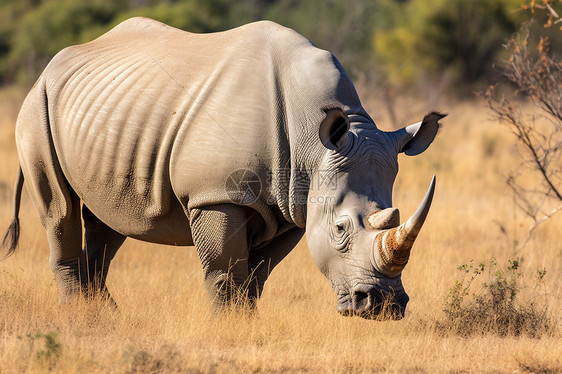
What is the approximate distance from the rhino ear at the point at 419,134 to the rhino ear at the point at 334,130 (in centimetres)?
47

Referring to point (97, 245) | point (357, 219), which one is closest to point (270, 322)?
point (357, 219)

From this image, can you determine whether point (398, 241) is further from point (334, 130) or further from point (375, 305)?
point (334, 130)

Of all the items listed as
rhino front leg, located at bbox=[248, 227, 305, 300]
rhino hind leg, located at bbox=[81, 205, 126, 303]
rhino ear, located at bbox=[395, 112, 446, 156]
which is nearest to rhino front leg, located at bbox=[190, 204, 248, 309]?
rhino front leg, located at bbox=[248, 227, 305, 300]

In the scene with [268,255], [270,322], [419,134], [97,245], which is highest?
[419,134]

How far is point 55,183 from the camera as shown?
6332 mm

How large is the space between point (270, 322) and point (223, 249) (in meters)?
0.61

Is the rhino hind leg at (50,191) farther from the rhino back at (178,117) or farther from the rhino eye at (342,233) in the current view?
the rhino eye at (342,233)

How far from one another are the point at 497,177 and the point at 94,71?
316 inches

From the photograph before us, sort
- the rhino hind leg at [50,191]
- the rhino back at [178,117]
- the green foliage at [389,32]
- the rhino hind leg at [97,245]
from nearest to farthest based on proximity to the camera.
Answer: the rhino back at [178,117]
the rhino hind leg at [50,191]
the rhino hind leg at [97,245]
the green foliage at [389,32]

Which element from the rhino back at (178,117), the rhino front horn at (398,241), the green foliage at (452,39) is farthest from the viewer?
the green foliage at (452,39)

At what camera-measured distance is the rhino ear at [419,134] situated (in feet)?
18.1

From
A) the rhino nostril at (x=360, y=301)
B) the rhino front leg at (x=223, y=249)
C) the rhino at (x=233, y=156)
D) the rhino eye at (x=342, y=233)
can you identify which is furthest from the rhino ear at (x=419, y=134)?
the rhino front leg at (x=223, y=249)

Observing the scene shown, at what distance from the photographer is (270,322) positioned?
569cm

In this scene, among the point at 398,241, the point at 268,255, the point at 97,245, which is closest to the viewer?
the point at 398,241
